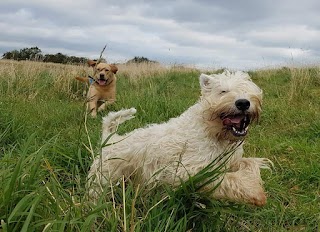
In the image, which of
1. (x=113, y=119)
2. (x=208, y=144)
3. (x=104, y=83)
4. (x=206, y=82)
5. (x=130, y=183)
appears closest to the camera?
(x=130, y=183)

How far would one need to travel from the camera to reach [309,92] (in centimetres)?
1045

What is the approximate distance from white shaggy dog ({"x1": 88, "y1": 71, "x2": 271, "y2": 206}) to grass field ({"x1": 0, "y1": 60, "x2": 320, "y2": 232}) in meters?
0.17

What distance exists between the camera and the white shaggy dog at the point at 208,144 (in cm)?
359

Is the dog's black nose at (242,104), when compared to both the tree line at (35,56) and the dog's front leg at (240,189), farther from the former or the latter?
the tree line at (35,56)

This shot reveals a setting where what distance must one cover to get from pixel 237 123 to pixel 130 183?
98cm

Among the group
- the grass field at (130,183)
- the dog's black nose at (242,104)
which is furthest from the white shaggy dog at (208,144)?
the grass field at (130,183)

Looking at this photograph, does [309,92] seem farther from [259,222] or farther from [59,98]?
[259,222]

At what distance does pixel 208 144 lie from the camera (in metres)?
3.86

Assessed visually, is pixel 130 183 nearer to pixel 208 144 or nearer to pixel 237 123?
pixel 208 144

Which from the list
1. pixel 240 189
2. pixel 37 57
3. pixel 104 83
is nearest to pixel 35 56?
pixel 37 57

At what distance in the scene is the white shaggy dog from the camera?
359cm

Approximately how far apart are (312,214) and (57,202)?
2.50 meters

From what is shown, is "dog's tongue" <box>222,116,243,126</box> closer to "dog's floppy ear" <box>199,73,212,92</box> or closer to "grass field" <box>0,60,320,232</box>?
"dog's floppy ear" <box>199,73,212,92</box>

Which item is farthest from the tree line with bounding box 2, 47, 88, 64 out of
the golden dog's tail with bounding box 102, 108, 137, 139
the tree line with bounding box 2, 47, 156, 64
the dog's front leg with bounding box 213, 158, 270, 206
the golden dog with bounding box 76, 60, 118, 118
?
the dog's front leg with bounding box 213, 158, 270, 206
